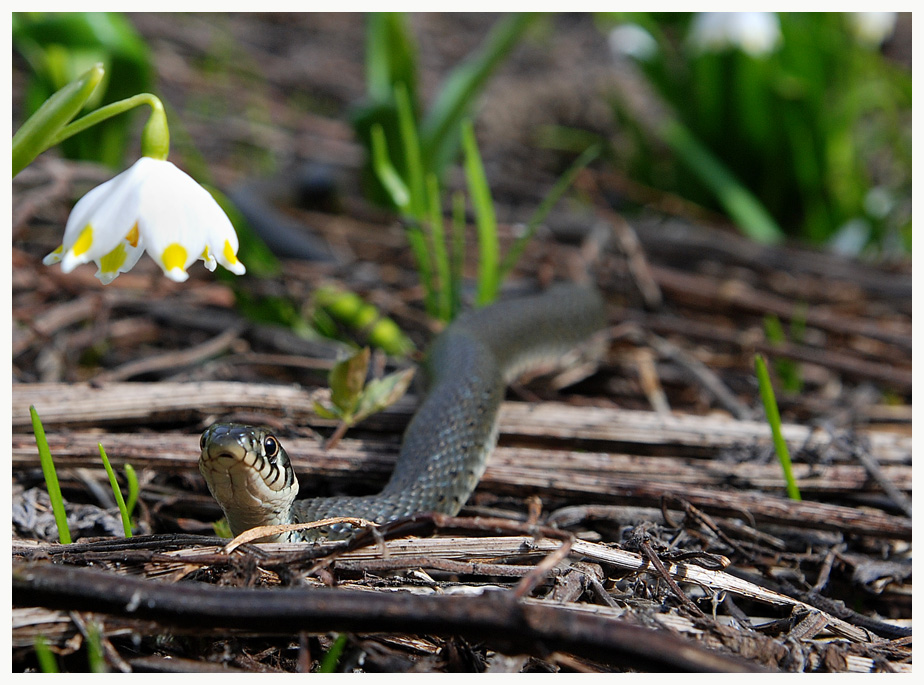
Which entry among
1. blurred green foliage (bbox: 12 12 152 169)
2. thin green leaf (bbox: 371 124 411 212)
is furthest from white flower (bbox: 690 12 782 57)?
blurred green foliage (bbox: 12 12 152 169)

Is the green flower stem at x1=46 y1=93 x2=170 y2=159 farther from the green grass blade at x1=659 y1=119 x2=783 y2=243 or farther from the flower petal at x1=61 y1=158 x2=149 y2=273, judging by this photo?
the green grass blade at x1=659 y1=119 x2=783 y2=243

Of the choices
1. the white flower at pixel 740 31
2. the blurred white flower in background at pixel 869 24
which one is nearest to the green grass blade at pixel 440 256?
the white flower at pixel 740 31

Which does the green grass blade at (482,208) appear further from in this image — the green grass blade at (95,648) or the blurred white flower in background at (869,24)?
the blurred white flower in background at (869,24)

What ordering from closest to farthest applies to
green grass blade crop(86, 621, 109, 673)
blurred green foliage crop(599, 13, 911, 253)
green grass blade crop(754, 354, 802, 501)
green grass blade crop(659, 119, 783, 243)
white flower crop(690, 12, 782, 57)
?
green grass blade crop(86, 621, 109, 673)
green grass blade crop(754, 354, 802, 501)
white flower crop(690, 12, 782, 57)
blurred green foliage crop(599, 13, 911, 253)
green grass blade crop(659, 119, 783, 243)

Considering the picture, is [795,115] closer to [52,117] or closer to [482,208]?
[482,208]

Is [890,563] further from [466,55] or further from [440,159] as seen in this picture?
[466,55]

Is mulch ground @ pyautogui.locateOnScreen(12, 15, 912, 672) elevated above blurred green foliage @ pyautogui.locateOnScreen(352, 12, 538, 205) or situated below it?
below

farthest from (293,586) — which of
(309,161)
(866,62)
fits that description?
(866,62)
